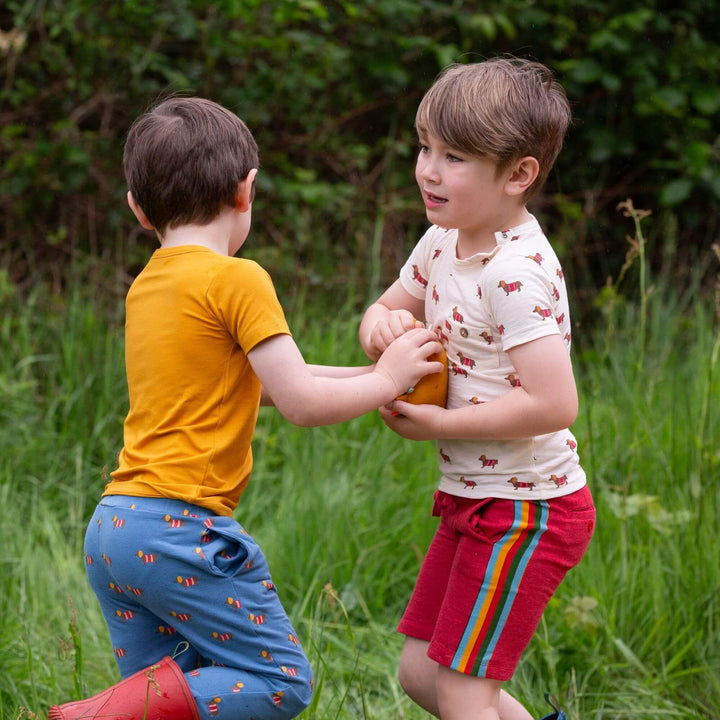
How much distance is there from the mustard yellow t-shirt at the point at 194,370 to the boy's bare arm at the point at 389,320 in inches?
12.0

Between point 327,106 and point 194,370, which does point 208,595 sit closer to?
point 194,370

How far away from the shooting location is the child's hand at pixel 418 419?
2146mm

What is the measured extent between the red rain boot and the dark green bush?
11.2 feet

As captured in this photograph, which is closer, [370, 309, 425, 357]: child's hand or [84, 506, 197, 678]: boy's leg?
[84, 506, 197, 678]: boy's leg

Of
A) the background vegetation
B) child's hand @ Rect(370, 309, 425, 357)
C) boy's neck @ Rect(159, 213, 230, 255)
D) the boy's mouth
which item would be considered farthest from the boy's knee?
the boy's mouth

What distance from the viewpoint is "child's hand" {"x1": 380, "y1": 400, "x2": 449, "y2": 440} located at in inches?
84.5

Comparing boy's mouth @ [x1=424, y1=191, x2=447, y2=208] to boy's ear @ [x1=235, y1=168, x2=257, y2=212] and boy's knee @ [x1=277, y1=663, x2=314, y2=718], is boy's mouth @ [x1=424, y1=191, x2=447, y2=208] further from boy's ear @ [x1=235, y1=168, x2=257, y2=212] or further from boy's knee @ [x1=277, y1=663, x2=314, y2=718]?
boy's knee @ [x1=277, y1=663, x2=314, y2=718]

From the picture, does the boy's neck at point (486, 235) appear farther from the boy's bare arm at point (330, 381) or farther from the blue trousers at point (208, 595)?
the blue trousers at point (208, 595)

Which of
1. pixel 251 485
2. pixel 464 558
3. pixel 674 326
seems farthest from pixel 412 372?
pixel 674 326

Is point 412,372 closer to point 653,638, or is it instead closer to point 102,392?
point 653,638

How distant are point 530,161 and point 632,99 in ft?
15.7

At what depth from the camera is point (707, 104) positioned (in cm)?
615

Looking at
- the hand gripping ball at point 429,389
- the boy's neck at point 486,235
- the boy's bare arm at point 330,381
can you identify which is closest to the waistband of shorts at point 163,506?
the boy's bare arm at point 330,381

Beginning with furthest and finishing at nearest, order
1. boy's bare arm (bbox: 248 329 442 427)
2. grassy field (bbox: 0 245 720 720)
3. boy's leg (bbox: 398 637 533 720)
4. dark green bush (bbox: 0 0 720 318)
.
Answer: dark green bush (bbox: 0 0 720 318) < grassy field (bbox: 0 245 720 720) < boy's leg (bbox: 398 637 533 720) < boy's bare arm (bbox: 248 329 442 427)
